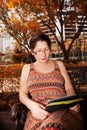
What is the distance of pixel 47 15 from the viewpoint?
15688mm

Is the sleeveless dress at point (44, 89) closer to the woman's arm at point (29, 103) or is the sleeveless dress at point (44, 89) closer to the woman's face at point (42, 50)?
the woman's arm at point (29, 103)

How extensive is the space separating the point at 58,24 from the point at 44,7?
7.41ft

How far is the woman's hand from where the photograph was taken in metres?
2.70

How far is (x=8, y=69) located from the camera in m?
6.32

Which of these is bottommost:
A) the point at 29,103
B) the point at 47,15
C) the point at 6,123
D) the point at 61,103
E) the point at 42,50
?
the point at 47,15

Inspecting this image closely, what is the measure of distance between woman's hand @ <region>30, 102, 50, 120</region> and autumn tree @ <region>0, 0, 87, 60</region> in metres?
11.6

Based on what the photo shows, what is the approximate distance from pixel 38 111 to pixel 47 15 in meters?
13.3

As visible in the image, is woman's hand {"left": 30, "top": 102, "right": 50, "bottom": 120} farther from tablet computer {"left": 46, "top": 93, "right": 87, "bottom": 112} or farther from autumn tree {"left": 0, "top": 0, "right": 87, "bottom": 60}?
autumn tree {"left": 0, "top": 0, "right": 87, "bottom": 60}

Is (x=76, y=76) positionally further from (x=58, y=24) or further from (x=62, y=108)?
(x=58, y=24)

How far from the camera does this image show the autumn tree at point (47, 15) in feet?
48.4

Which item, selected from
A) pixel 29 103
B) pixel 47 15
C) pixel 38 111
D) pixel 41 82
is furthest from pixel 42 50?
pixel 47 15

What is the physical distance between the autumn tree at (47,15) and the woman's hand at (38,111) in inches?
457

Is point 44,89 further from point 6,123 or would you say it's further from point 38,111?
point 6,123

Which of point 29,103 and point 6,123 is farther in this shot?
point 6,123
